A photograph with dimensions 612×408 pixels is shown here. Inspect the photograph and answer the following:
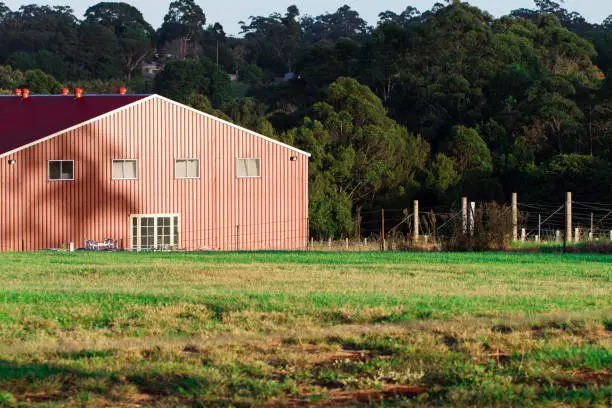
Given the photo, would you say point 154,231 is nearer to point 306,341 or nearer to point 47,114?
point 47,114

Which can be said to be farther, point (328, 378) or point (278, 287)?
point (278, 287)

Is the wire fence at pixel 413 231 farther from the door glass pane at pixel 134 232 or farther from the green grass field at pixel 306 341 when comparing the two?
the green grass field at pixel 306 341

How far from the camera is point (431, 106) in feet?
235

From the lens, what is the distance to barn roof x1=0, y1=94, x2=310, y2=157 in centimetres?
3891

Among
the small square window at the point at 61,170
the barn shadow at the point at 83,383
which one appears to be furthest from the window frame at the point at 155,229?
the barn shadow at the point at 83,383

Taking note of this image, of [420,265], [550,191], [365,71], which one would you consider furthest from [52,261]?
[365,71]

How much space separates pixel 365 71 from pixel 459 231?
2153 inches

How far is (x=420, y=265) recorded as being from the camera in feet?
61.7

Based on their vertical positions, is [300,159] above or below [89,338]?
above

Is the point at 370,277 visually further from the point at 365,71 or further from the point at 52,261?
the point at 365,71

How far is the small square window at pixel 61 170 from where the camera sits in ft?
123

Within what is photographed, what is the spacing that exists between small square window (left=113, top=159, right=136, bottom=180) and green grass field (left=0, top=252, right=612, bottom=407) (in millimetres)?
22796

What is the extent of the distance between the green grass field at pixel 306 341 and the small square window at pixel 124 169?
74.8 ft

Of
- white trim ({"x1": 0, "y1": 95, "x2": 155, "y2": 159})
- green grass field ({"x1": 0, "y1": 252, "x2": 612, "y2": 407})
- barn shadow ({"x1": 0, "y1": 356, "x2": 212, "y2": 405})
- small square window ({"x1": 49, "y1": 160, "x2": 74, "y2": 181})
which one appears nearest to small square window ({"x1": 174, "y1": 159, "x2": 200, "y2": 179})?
white trim ({"x1": 0, "y1": 95, "x2": 155, "y2": 159})
